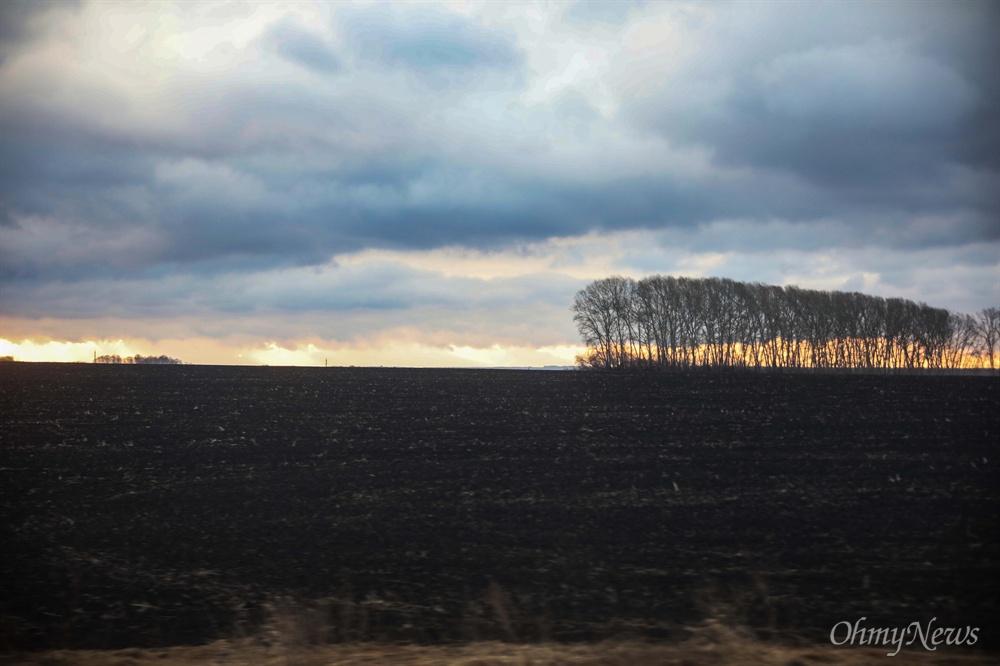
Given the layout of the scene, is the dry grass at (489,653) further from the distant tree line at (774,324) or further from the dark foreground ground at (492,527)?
the distant tree line at (774,324)

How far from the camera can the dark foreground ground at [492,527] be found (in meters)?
12.1

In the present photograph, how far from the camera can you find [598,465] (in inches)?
1013

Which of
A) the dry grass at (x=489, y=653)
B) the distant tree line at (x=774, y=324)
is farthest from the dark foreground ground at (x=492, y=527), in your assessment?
the distant tree line at (x=774, y=324)

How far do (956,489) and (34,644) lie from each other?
75.4 ft

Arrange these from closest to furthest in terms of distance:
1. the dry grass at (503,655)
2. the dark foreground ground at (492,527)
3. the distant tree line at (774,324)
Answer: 1. the dry grass at (503,655)
2. the dark foreground ground at (492,527)
3. the distant tree line at (774,324)

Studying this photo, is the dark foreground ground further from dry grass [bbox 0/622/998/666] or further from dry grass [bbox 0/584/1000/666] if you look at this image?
dry grass [bbox 0/622/998/666]

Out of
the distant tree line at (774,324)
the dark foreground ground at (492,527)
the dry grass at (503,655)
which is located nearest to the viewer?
the dry grass at (503,655)

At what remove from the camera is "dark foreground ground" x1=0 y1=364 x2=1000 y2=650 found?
39.8 ft

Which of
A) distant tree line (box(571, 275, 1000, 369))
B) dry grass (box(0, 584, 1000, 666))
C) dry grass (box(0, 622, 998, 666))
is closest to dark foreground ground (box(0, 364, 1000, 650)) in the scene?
dry grass (box(0, 584, 1000, 666))

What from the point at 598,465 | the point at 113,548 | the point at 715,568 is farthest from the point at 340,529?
the point at 598,465

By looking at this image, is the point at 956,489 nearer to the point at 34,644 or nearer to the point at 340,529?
the point at 340,529

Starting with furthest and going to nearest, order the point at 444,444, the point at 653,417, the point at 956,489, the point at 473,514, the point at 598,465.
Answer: the point at 653,417, the point at 444,444, the point at 598,465, the point at 956,489, the point at 473,514

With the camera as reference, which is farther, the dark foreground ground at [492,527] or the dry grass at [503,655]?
the dark foreground ground at [492,527]

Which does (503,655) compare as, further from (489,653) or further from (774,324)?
(774,324)
